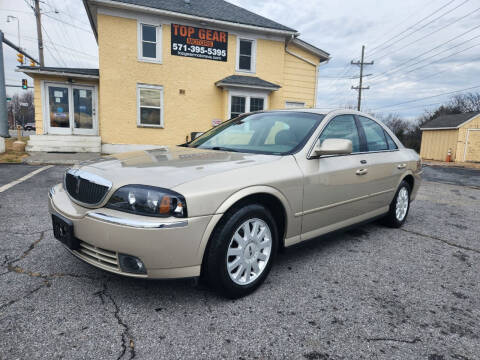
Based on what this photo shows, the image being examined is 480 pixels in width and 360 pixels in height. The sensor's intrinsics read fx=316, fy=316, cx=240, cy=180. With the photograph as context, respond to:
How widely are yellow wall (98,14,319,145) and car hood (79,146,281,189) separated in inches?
402

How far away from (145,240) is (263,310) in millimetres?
981

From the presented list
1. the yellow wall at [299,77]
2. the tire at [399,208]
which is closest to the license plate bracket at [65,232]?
the tire at [399,208]

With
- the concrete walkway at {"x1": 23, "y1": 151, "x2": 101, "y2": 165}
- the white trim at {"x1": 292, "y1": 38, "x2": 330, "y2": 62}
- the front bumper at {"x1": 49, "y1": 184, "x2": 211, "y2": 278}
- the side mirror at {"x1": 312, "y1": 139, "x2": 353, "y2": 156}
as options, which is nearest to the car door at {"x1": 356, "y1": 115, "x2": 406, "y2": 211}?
the side mirror at {"x1": 312, "y1": 139, "x2": 353, "y2": 156}

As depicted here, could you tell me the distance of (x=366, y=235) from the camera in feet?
13.4

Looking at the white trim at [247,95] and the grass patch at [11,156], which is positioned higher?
the white trim at [247,95]

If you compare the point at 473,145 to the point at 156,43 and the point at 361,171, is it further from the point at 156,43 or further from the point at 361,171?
the point at 361,171

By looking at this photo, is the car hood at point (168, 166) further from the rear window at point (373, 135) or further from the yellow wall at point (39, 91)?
the yellow wall at point (39, 91)

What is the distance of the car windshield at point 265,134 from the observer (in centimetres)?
303

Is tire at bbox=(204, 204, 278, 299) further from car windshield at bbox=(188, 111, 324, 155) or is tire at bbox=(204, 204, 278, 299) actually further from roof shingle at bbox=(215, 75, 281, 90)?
roof shingle at bbox=(215, 75, 281, 90)

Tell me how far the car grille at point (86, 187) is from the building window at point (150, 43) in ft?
36.4

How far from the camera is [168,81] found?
1268 centimetres

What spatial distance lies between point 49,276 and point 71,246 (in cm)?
58

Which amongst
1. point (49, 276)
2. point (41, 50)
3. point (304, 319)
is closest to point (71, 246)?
point (49, 276)

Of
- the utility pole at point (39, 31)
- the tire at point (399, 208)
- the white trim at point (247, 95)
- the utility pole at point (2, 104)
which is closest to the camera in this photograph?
the tire at point (399, 208)
